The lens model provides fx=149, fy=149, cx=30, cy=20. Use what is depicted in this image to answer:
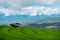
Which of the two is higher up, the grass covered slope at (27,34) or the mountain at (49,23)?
the mountain at (49,23)

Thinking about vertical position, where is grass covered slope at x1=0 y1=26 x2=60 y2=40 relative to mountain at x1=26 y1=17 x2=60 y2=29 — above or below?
below

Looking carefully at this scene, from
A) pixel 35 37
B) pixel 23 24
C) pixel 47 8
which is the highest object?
pixel 47 8

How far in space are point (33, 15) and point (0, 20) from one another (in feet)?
0.86

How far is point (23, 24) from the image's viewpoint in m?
1.16

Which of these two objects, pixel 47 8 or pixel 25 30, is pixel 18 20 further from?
pixel 47 8

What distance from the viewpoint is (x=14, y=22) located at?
1.16 meters

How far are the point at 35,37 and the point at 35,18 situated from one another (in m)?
0.16

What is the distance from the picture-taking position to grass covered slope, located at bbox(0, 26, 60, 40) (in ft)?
3.63

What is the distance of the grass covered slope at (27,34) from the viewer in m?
1.11

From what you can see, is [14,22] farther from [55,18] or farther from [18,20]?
[55,18]

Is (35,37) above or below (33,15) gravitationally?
below

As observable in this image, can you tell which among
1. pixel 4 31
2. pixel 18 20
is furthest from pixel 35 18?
pixel 4 31

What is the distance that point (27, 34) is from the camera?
1.14 meters

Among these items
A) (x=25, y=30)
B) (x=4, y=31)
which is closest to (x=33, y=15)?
(x=25, y=30)
